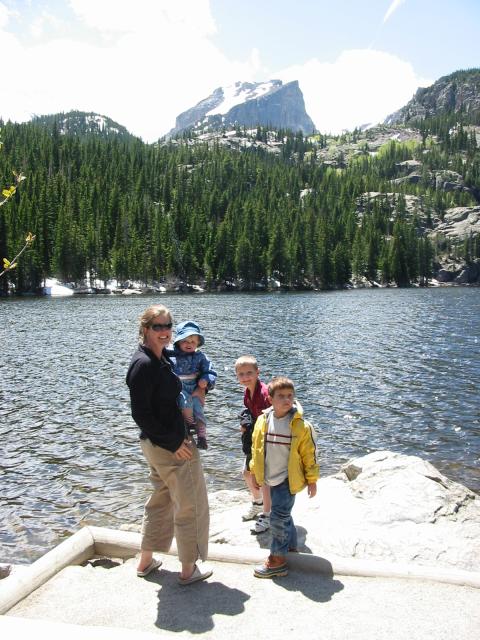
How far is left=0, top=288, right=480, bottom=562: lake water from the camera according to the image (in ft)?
38.8

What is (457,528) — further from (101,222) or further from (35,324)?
(101,222)

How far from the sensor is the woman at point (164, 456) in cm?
565

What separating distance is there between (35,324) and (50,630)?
1875 inches

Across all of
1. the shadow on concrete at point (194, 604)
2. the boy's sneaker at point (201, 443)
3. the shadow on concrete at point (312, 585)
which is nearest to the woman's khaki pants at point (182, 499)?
the shadow on concrete at point (194, 604)

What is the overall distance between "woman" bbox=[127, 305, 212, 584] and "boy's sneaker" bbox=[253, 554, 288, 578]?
0.60 meters

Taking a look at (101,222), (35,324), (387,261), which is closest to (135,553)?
(35,324)

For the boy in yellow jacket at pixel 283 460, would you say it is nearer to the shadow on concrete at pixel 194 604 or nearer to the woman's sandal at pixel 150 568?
the shadow on concrete at pixel 194 604

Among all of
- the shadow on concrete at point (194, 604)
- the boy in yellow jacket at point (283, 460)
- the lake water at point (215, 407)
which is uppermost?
the boy in yellow jacket at point (283, 460)

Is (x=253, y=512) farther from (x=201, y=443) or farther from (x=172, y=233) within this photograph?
(x=172, y=233)

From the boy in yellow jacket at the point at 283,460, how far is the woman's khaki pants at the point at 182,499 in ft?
2.85

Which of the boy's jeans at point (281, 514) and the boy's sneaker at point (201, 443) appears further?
the boy's sneaker at point (201, 443)

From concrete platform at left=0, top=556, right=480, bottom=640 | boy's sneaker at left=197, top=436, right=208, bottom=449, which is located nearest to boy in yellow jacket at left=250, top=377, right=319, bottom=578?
concrete platform at left=0, top=556, right=480, bottom=640

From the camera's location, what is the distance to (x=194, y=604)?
5.54m

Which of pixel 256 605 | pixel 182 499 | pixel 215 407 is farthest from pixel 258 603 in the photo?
pixel 215 407
